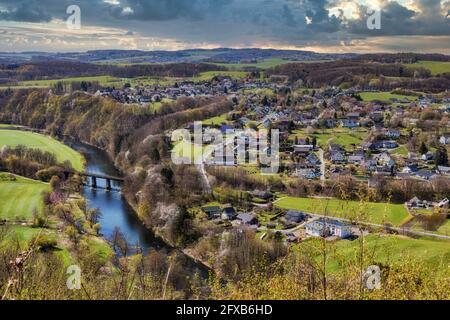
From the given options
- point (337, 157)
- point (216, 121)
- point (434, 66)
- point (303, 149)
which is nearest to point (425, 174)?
point (337, 157)

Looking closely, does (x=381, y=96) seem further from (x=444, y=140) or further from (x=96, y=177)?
(x=96, y=177)

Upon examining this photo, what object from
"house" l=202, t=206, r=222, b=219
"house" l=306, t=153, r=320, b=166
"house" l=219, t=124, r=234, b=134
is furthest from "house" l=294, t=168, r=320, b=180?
"house" l=219, t=124, r=234, b=134

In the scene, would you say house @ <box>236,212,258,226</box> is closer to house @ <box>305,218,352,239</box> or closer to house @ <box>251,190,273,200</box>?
house @ <box>305,218,352,239</box>

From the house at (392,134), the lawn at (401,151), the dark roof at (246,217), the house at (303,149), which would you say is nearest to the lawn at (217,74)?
the house at (392,134)

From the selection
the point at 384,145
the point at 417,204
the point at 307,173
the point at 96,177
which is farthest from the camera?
the point at 384,145
